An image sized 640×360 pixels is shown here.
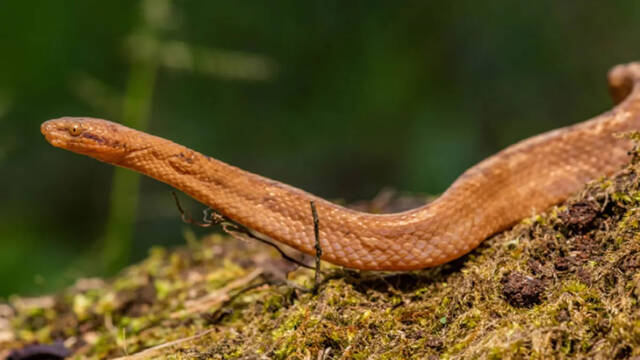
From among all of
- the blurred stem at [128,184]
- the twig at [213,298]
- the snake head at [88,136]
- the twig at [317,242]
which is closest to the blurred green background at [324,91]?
the blurred stem at [128,184]

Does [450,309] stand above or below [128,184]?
above

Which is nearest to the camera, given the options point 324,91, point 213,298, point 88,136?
point 88,136

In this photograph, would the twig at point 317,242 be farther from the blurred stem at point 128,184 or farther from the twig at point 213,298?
the blurred stem at point 128,184

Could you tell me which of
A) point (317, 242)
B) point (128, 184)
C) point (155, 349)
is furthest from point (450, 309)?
point (128, 184)

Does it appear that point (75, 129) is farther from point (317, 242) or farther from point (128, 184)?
point (128, 184)

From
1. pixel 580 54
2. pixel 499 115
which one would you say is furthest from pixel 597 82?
pixel 499 115

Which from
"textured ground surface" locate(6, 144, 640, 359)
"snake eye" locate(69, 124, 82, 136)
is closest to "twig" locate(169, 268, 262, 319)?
"textured ground surface" locate(6, 144, 640, 359)

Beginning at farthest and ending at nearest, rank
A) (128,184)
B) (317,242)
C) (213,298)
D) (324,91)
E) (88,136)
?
(324,91) < (128,184) < (213,298) < (88,136) < (317,242)
